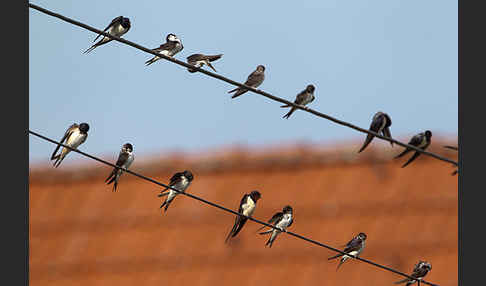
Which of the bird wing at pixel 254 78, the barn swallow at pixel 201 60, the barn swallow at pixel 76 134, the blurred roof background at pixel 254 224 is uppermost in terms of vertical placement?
the blurred roof background at pixel 254 224

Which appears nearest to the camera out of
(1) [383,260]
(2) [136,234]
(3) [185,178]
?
(3) [185,178]

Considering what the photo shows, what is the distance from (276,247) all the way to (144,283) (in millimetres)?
2665

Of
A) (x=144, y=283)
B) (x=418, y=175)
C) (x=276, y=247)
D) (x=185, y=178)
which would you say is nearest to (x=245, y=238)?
(x=276, y=247)

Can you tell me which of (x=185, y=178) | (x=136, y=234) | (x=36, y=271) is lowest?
(x=185, y=178)

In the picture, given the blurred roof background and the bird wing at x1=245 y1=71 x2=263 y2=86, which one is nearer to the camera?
the bird wing at x1=245 y1=71 x2=263 y2=86

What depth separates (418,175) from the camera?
23047mm

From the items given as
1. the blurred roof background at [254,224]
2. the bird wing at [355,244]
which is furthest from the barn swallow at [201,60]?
the blurred roof background at [254,224]

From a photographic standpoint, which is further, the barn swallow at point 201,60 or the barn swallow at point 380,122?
the barn swallow at point 201,60

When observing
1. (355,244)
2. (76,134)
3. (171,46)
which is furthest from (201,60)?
(355,244)

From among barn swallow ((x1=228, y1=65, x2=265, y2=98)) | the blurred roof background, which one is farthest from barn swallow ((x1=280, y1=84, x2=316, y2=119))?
the blurred roof background

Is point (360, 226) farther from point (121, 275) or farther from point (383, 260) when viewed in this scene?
point (121, 275)

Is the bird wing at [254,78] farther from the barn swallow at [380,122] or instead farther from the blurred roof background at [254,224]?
the blurred roof background at [254,224]

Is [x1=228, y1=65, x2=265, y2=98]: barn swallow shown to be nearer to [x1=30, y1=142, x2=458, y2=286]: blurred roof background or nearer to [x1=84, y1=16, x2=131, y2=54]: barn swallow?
[x1=84, y1=16, x2=131, y2=54]: barn swallow

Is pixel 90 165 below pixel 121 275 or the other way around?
the other way around
